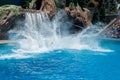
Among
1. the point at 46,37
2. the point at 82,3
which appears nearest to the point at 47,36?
the point at 46,37

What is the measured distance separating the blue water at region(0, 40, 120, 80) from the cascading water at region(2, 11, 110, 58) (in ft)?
5.48

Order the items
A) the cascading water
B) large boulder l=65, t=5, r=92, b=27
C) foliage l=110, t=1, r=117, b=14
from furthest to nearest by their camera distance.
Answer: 1. foliage l=110, t=1, r=117, b=14
2. large boulder l=65, t=5, r=92, b=27
3. the cascading water

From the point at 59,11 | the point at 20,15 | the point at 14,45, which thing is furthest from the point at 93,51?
the point at 59,11

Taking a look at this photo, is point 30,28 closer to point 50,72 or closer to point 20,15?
point 20,15

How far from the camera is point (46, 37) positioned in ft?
89.2

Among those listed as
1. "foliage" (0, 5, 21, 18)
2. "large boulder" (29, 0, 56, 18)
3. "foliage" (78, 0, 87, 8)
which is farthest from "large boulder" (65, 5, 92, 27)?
"foliage" (0, 5, 21, 18)

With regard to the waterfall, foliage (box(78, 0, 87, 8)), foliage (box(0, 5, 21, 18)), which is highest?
foliage (box(0, 5, 21, 18))

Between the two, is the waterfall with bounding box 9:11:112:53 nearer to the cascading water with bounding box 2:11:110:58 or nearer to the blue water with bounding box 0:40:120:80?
the cascading water with bounding box 2:11:110:58

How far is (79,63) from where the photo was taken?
1647 cm

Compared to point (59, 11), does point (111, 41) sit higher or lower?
lower

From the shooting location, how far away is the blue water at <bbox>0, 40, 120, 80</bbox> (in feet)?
43.9

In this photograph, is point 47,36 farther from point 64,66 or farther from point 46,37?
point 64,66

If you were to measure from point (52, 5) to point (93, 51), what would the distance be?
9.56m

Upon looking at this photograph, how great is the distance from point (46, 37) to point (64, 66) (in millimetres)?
11851
